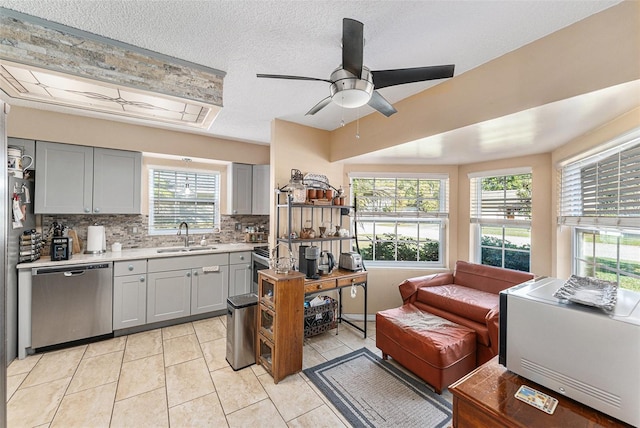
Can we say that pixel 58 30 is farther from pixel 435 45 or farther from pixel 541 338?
pixel 541 338

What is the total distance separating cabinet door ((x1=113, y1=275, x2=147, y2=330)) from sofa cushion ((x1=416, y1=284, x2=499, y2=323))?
341 cm

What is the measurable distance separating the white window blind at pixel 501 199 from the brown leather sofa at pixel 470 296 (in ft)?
2.24

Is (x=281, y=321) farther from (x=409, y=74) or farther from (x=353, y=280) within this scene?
(x=409, y=74)

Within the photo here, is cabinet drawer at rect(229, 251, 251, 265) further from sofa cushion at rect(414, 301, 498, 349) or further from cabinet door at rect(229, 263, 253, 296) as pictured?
sofa cushion at rect(414, 301, 498, 349)

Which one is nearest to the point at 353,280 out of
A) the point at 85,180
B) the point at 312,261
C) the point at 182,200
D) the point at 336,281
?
the point at 336,281

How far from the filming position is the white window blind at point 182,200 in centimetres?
396

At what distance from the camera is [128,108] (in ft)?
7.82

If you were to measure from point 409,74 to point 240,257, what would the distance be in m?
3.29

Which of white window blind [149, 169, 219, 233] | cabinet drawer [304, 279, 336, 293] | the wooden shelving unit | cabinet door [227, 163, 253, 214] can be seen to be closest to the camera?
the wooden shelving unit

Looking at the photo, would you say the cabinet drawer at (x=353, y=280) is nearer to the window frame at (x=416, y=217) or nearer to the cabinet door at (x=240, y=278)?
the window frame at (x=416, y=217)

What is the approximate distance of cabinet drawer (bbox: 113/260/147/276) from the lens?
10.2 feet

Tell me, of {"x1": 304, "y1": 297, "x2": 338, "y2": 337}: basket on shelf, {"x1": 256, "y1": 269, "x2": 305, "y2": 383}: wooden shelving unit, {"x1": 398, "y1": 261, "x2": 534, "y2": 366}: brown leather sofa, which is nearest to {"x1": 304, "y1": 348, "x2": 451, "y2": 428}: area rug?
{"x1": 256, "y1": 269, "x2": 305, "y2": 383}: wooden shelving unit

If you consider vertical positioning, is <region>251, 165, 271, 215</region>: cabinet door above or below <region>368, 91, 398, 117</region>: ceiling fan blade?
below

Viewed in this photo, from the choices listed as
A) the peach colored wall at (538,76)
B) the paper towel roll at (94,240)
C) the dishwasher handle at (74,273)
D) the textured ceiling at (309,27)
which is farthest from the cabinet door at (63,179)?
the peach colored wall at (538,76)
